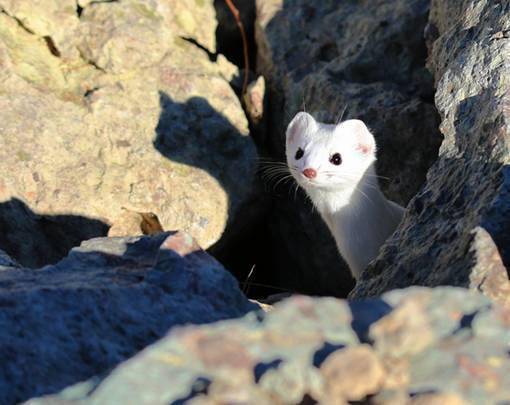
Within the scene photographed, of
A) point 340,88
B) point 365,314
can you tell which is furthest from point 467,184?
point 340,88

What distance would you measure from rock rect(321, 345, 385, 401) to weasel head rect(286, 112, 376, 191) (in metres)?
2.45

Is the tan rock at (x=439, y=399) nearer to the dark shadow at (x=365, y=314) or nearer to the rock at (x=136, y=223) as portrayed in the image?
the dark shadow at (x=365, y=314)

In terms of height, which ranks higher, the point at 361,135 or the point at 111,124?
the point at 361,135

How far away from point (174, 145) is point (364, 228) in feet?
3.49

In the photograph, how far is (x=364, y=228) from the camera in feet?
12.9

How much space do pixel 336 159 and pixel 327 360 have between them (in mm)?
2586

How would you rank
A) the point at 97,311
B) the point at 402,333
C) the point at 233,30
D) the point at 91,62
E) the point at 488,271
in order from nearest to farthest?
the point at 402,333, the point at 97,311, the point at 488,271, the point at 91,62, the point at 233,30

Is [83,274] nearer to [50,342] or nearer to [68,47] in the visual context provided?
[50,342]

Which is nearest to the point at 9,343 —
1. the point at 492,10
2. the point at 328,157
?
the point at 492,10

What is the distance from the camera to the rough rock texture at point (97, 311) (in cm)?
162

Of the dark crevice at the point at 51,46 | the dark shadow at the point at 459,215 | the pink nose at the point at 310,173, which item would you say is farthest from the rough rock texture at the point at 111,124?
the dark shadow at the point at 459,215

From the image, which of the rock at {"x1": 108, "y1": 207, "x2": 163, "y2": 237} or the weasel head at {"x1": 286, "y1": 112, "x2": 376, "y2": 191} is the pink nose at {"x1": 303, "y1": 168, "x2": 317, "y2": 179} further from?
the rock at {"x1": 108, "y1": 207, "x2": 163, "y2": 237}

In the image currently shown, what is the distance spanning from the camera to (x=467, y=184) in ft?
8.12

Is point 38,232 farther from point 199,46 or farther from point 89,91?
point 199,46
